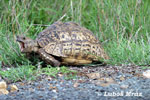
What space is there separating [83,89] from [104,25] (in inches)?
121

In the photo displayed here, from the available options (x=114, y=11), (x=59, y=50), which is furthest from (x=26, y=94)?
(x=114, y=11)

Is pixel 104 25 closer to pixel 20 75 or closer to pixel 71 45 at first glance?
pixel 71 45

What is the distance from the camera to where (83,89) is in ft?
10.4

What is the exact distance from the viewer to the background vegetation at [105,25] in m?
4.89

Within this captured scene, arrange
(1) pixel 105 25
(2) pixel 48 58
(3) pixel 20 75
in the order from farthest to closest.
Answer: (1) pixel 105 25, (2) pixel 48 58, (3) pixel 20 75

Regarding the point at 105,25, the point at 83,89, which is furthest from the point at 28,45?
the point at 105,25

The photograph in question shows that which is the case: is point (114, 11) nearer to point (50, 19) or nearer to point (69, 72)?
point (50, 19)

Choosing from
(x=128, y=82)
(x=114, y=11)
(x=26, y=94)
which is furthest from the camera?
(x=114, y=11)

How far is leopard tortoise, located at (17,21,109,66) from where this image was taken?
4.55 metres

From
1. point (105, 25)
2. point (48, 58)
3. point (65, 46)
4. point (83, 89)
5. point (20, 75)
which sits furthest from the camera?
point (105, 25)

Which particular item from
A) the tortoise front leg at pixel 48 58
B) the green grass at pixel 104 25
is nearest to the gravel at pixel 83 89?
the tortoise front leg at pixel 48 58

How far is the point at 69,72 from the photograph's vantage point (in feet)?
12.9

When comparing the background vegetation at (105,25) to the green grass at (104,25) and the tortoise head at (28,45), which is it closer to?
the green grass at (104,25)

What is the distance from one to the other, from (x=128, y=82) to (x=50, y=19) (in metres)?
3.93
